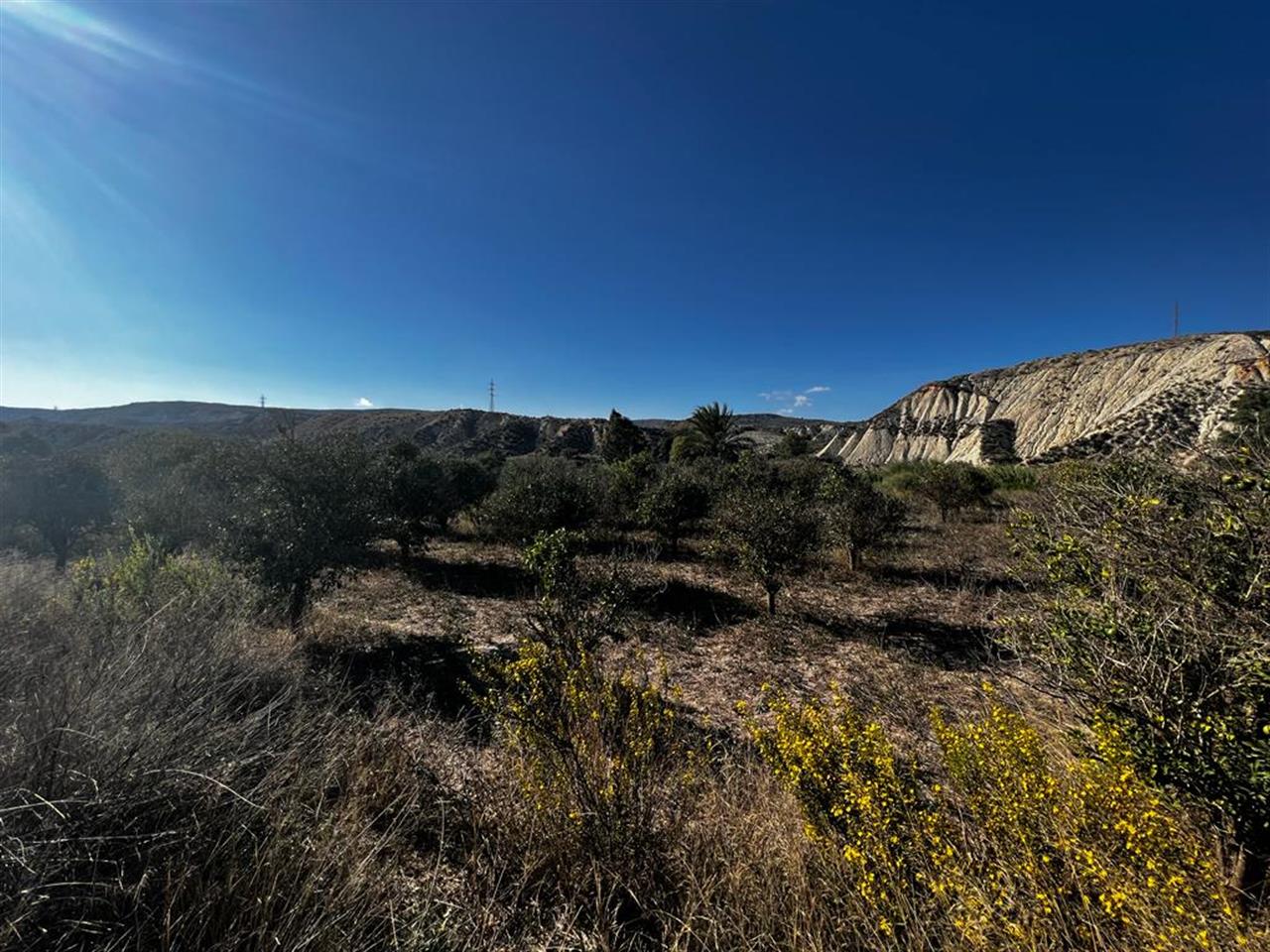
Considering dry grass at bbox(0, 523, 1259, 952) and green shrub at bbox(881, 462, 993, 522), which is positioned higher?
green shrub at bbox(881, 462, 993, 522)

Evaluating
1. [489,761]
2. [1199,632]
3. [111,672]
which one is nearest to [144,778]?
[111,672]

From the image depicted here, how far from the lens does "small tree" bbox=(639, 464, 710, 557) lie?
14258mm

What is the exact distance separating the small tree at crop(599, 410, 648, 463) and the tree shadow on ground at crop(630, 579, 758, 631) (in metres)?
38.0

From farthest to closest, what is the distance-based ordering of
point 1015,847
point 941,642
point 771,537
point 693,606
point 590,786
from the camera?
point 693,606 < point 771,537 < point 941,642 < point 590,786 < point 1015,847

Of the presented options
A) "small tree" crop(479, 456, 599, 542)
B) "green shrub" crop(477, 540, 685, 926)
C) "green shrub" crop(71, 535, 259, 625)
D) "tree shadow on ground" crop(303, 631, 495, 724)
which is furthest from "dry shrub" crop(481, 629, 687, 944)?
"small tree" crop(479, 456, 599, 542)

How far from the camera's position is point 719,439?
41375 millimetres

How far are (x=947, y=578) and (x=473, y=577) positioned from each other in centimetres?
1194

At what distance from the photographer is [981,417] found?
47.0 m

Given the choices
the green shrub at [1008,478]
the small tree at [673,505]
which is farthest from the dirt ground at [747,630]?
the green shrub at [1008,478]

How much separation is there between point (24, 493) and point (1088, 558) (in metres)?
21.8

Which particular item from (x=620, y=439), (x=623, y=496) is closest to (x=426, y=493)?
(x=623, y=496)

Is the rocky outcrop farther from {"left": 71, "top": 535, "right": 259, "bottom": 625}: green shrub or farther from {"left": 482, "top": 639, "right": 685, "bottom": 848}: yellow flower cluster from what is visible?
{"left": 71, "top": 535, "right": 259, "bottom": 625}: green shrub

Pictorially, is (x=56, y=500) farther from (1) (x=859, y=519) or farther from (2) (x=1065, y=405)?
(2) (x=1065, y=405)

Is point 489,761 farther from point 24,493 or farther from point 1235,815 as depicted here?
point 24,493
